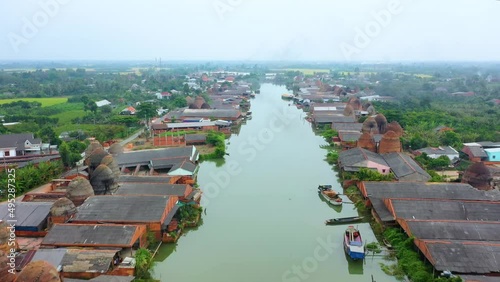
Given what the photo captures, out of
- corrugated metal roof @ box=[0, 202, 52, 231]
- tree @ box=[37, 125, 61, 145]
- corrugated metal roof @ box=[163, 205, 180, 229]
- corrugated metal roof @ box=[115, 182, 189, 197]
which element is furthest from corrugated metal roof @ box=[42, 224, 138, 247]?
tree @ box=[37, 125, 61, 145]

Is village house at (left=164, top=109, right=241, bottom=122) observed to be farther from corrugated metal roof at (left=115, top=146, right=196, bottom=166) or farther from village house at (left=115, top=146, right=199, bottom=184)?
village house at (left=115, top=146, right=199, bottom=184)

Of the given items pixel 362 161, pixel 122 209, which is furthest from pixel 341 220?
pixel 122 209

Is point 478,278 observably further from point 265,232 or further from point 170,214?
point 170,214

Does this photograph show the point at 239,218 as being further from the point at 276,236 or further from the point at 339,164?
the point at 339,164

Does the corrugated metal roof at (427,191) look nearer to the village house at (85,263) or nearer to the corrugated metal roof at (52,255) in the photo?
the village house at (85,263)

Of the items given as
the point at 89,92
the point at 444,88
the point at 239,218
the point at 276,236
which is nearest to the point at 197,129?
the point at 239,218

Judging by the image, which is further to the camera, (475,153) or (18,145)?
(18,145)

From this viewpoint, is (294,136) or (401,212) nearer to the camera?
(401,212)
